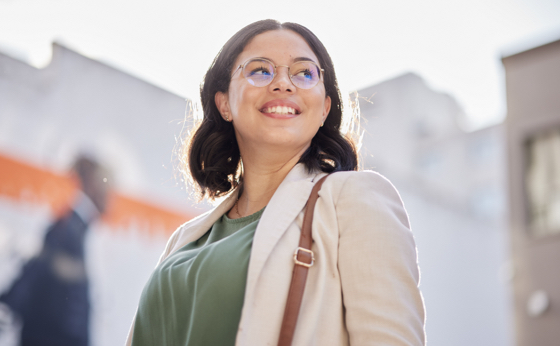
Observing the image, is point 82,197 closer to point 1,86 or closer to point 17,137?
point 17,137

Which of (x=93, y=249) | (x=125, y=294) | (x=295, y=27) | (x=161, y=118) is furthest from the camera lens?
(x=161, y=118)

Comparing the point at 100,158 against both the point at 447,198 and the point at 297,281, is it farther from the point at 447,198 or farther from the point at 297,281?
the point at 447,198

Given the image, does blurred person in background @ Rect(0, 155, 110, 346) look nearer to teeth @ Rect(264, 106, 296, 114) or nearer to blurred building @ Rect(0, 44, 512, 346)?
blurred building @ Rect(0, 44, 512, 346)

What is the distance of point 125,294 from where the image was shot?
241 inches

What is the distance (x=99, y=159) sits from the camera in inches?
239

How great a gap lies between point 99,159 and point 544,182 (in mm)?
7798

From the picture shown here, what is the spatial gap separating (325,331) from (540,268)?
Result: 8.74 metres

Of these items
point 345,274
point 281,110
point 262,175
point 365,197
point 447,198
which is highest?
point 447,198

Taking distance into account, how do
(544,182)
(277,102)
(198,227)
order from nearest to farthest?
(277,102), (198,227), (544,182)

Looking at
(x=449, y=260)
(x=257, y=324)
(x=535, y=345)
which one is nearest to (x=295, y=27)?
(x=257, y=324)

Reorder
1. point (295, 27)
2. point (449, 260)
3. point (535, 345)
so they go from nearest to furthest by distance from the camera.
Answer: point (295, 27), point (535, 345), point (449, 260)

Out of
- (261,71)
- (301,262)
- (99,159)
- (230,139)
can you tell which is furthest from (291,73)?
(99,159)

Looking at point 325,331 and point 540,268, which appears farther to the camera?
point 540,268

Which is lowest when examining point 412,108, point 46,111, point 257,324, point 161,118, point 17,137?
point 257,324
